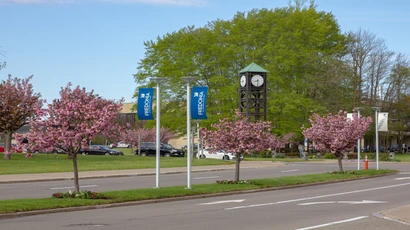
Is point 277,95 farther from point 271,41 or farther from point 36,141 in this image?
point 36,141

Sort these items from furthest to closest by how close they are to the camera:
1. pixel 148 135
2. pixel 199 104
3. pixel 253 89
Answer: pixel 148 135, pixel 253 89, pixel 199 104

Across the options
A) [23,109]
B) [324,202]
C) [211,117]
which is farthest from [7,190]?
[211,117]

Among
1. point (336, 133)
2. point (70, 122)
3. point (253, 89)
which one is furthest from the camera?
point (253, 89)

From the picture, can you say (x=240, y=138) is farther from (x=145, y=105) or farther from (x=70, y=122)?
(x=70, y=122)

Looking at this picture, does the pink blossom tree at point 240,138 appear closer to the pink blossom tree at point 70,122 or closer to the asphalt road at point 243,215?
the asphalt road at point 243,215

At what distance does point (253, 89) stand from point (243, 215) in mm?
45362

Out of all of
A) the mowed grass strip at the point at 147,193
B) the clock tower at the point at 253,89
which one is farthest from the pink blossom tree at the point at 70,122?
the clock tower at the point at 253,89

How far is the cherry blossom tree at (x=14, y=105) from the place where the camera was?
48.8m

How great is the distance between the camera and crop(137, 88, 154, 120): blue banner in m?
26.2

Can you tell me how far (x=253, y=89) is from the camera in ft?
206

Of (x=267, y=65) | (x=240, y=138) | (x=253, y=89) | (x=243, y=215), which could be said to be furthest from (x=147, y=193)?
(x=267, y=65)

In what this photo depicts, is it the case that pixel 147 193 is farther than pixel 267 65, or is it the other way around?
pixel 267 65

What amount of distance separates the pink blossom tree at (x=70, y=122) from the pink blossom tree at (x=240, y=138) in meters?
8.88

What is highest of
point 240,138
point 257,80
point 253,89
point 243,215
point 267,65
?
point 267,65
